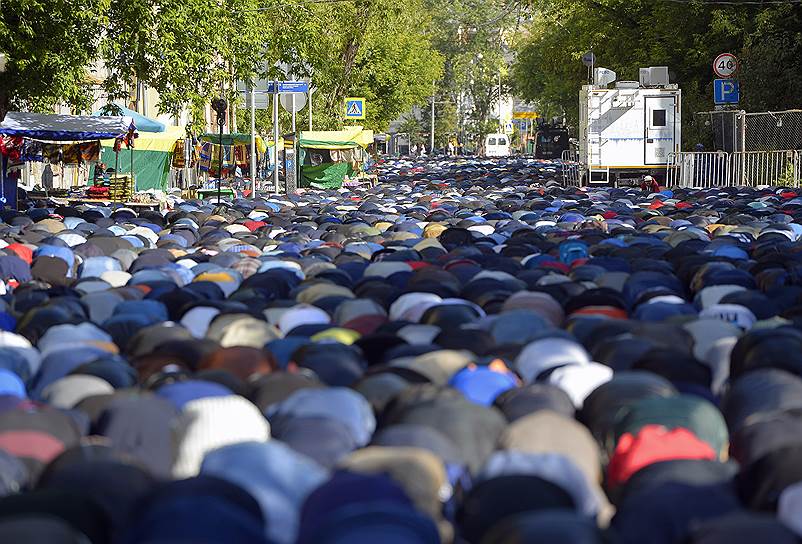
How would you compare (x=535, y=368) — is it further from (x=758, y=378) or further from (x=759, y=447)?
(x=759, y=447)

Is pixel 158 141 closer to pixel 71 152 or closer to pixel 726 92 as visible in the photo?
pixel 71 152

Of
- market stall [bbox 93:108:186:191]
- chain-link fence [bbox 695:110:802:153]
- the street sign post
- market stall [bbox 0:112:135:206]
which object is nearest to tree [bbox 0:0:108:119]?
market stall [bbox 0:112:135:206]

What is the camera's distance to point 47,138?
22938 millimetres

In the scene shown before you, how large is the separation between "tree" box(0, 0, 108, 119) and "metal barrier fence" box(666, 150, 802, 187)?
53.5 ft

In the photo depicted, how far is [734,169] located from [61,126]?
57.9 feet

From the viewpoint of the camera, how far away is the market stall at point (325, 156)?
41688 mm

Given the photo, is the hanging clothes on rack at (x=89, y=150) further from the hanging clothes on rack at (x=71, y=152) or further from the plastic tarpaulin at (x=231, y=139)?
the plastic tarpaulin at (x=231, y=139)

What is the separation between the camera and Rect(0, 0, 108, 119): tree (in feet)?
73.8

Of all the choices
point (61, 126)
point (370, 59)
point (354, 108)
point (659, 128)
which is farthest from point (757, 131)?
point (370, 59)

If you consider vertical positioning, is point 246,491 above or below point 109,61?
below

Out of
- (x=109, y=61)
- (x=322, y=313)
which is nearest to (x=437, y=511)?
(x=322, y=313)

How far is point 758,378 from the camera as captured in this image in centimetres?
743

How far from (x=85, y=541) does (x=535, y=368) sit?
383cm

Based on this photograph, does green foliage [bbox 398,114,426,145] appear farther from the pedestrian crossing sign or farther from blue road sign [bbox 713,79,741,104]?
blue road sign [bbox 713,79,741,104]
